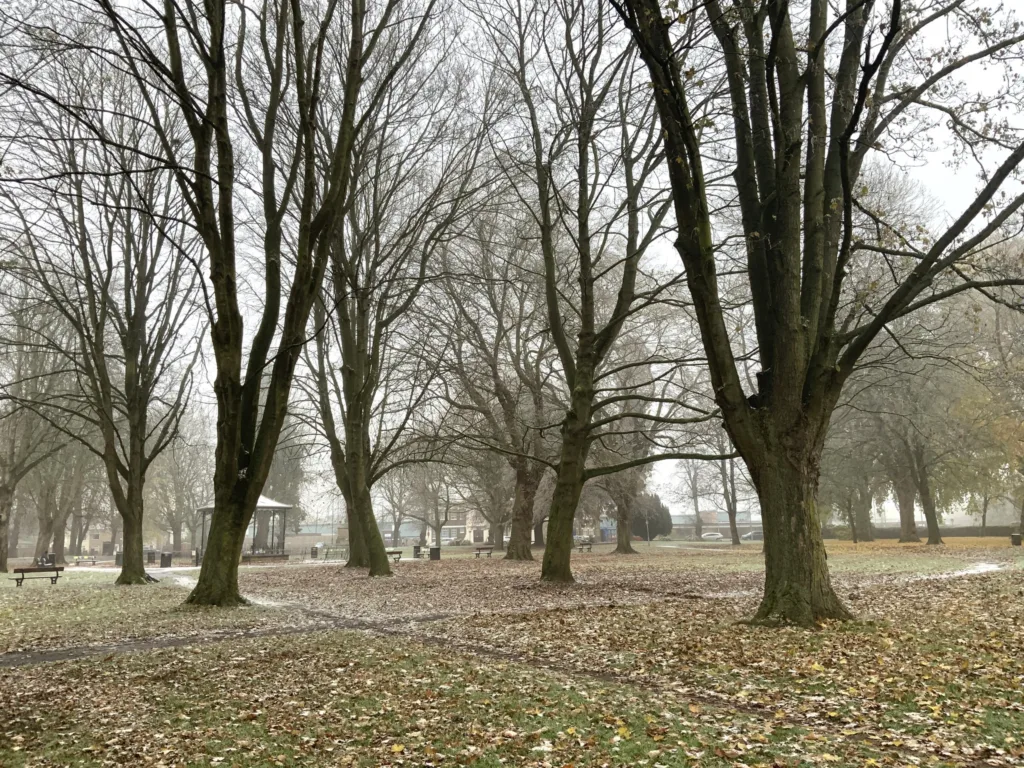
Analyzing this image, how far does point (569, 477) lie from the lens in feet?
50.4

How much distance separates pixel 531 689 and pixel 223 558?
798cm

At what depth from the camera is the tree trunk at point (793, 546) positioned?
→ 869 cm

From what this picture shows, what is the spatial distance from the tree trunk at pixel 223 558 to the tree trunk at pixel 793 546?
8.10m

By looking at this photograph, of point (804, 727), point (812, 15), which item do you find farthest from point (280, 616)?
point (812, 15)

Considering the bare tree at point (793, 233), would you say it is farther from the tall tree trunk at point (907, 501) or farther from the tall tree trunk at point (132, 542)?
the tall tree trunk at point (907, 501)

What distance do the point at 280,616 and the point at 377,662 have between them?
15.9 feet

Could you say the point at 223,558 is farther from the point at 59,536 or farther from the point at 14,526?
the point at 14,526

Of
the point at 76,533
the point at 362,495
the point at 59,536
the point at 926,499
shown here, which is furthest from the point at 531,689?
the point at 76,533

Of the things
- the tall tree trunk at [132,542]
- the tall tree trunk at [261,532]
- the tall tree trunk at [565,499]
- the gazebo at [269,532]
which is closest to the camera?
the tall tree trunk at [565,499]

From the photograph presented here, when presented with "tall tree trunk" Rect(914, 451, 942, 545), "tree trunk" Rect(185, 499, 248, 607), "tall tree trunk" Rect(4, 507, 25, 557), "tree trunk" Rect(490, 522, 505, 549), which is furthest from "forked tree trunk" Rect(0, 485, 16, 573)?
"tall tree trunk" Rect(914, 451, 942, 545)

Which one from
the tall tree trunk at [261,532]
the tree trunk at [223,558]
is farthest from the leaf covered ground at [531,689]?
the tall tree trunk at [261,532]

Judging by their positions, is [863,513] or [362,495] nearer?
[362,495]

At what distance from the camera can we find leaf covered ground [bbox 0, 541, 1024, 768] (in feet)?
14.6

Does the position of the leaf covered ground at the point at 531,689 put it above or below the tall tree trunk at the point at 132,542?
below
